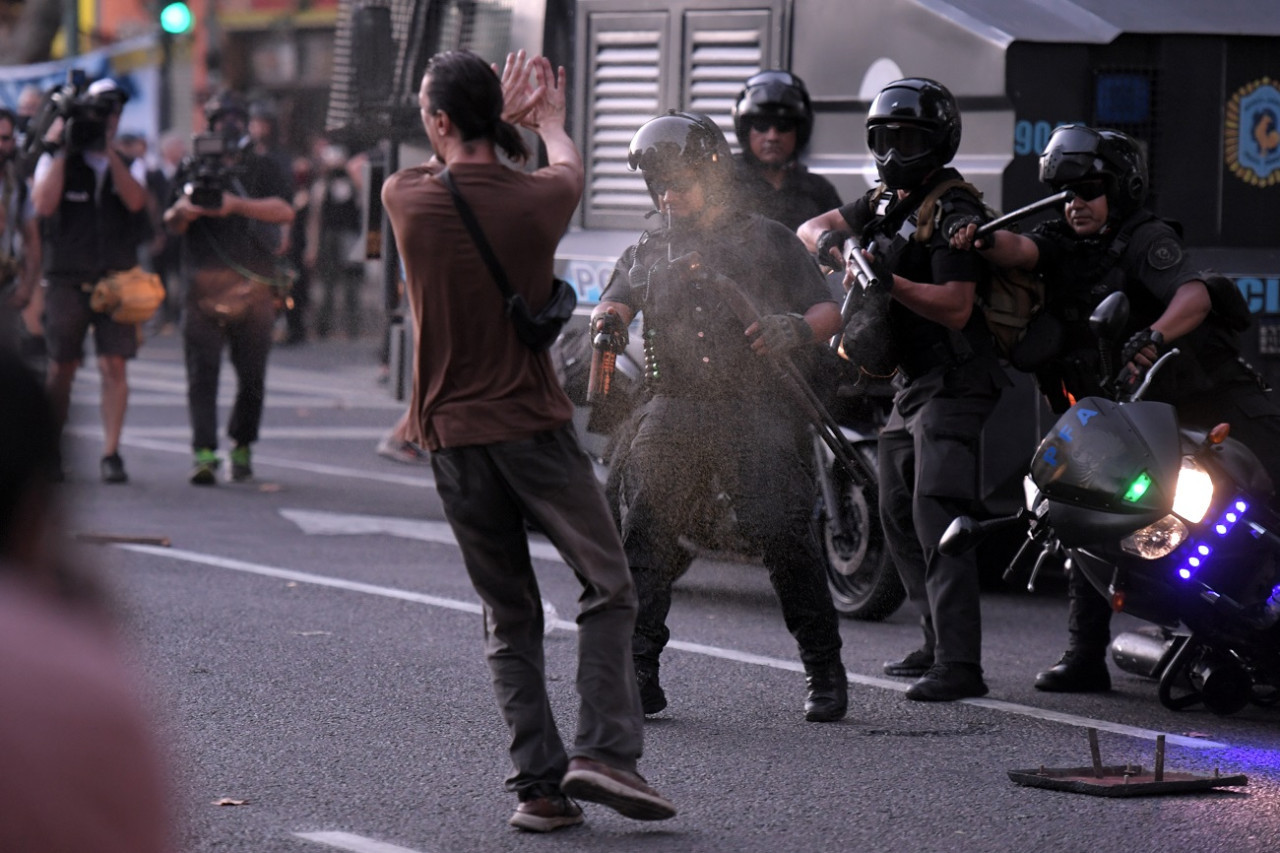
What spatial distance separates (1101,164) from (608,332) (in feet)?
5.56

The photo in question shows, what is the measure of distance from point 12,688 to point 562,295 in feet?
11.1

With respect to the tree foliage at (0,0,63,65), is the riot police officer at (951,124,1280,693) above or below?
below

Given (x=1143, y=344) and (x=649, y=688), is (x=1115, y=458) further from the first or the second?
(x=649, y=688)

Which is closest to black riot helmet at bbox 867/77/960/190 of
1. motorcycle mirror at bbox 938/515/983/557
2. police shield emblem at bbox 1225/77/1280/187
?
motorcycle mirror at bbox 938/515/983/557

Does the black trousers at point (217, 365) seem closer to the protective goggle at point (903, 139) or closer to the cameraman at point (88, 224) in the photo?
the cameraman at point (88, 224)

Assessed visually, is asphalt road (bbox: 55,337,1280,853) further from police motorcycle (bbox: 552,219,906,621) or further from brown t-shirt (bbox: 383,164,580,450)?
brown t-shirt (bbox: 383,164,580,450)

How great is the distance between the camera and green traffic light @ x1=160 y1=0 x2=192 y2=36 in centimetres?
2206

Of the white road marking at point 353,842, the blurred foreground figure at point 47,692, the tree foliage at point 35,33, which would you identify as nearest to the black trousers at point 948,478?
the white road marking at point 353,842

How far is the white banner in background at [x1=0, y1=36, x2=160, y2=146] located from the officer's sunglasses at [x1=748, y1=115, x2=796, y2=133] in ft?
58.0

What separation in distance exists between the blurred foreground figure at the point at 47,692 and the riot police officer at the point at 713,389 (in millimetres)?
4480

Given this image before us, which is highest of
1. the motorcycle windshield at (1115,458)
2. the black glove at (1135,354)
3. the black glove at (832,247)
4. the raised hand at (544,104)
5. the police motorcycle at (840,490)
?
the raised hand at (544,104)

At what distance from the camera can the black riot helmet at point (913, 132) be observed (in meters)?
6.45

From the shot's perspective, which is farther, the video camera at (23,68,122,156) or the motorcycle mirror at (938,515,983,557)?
the video camera at (23,68,122,156)

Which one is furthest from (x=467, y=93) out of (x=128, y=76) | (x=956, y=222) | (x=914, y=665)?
(x=128, y=76)
